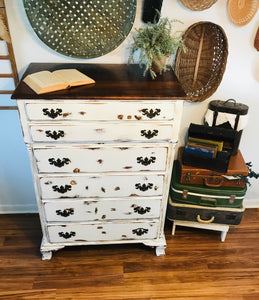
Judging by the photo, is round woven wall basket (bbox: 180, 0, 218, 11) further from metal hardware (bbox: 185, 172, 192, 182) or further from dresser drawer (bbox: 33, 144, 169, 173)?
metal hardware (bbox: 185, 172, 192, 182)

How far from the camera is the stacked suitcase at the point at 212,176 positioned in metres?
2.48

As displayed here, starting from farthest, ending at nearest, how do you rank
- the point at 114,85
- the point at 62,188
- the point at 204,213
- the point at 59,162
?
the point at 204,213 < the point at 62,188 < the point at 59,162 < the point at 114,85

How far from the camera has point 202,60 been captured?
2.42m

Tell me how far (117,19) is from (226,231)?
189cm

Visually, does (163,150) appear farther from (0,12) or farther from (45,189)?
(0,12)

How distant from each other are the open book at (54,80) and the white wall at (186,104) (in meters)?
0.31

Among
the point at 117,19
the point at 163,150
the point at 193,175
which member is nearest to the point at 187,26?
the point at 117,19

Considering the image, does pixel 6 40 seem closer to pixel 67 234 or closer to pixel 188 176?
pixel 67 234

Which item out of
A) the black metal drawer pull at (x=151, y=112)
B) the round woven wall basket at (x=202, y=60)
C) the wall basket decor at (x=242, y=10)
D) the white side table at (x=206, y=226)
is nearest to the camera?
the black metal drawer pull at (x=151, y=112)

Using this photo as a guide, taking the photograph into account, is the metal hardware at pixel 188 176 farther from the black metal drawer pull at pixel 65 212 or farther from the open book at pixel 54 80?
the open book at pixel 54 80

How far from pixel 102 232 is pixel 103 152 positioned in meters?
0.75

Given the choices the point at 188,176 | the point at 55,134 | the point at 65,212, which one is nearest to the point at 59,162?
the point at 55,134

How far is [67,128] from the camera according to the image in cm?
200

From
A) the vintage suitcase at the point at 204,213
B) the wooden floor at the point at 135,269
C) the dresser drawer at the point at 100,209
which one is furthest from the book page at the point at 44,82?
the wooden floor at the point at 135,269
